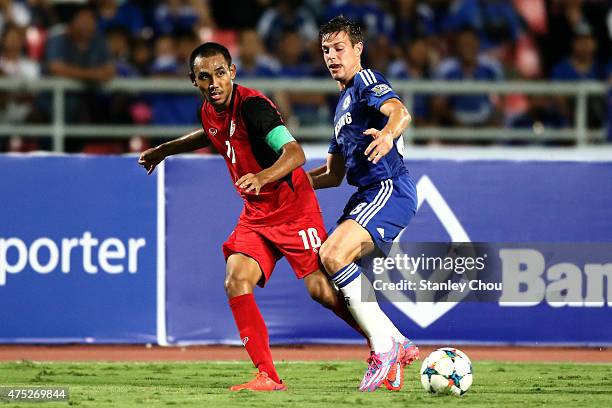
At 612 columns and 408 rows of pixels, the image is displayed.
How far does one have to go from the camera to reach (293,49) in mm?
13883

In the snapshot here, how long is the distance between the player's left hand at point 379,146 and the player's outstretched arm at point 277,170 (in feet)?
1.91

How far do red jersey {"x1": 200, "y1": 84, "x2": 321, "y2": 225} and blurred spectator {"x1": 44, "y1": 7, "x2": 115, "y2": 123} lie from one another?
5413mm

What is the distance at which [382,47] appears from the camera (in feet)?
45.9

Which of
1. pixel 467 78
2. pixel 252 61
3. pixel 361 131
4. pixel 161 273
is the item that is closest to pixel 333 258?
pixel 361 131

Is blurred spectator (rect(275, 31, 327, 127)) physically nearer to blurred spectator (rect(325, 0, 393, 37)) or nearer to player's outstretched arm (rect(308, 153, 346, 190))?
blurred spectator (rect(325, 0, 393, 37))

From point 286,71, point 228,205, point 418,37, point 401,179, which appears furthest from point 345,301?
point 418,37

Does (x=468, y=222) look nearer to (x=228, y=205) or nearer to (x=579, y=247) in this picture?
(x=579, y=247)

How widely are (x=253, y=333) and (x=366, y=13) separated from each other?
803 centimetres

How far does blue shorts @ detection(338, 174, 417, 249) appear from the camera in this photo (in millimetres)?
7500

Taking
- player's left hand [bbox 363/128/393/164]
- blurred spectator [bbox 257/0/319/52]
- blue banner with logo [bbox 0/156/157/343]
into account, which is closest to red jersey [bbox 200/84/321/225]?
player's left hand [bbox 363/128/393/164]

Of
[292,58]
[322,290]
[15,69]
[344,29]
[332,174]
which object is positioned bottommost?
[322,290]

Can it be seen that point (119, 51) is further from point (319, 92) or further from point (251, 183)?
point (251, 183)

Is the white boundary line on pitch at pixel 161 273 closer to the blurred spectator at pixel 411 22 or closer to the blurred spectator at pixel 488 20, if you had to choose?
the blurred spectator at pixel 411 22

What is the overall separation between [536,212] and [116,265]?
11.7ft
